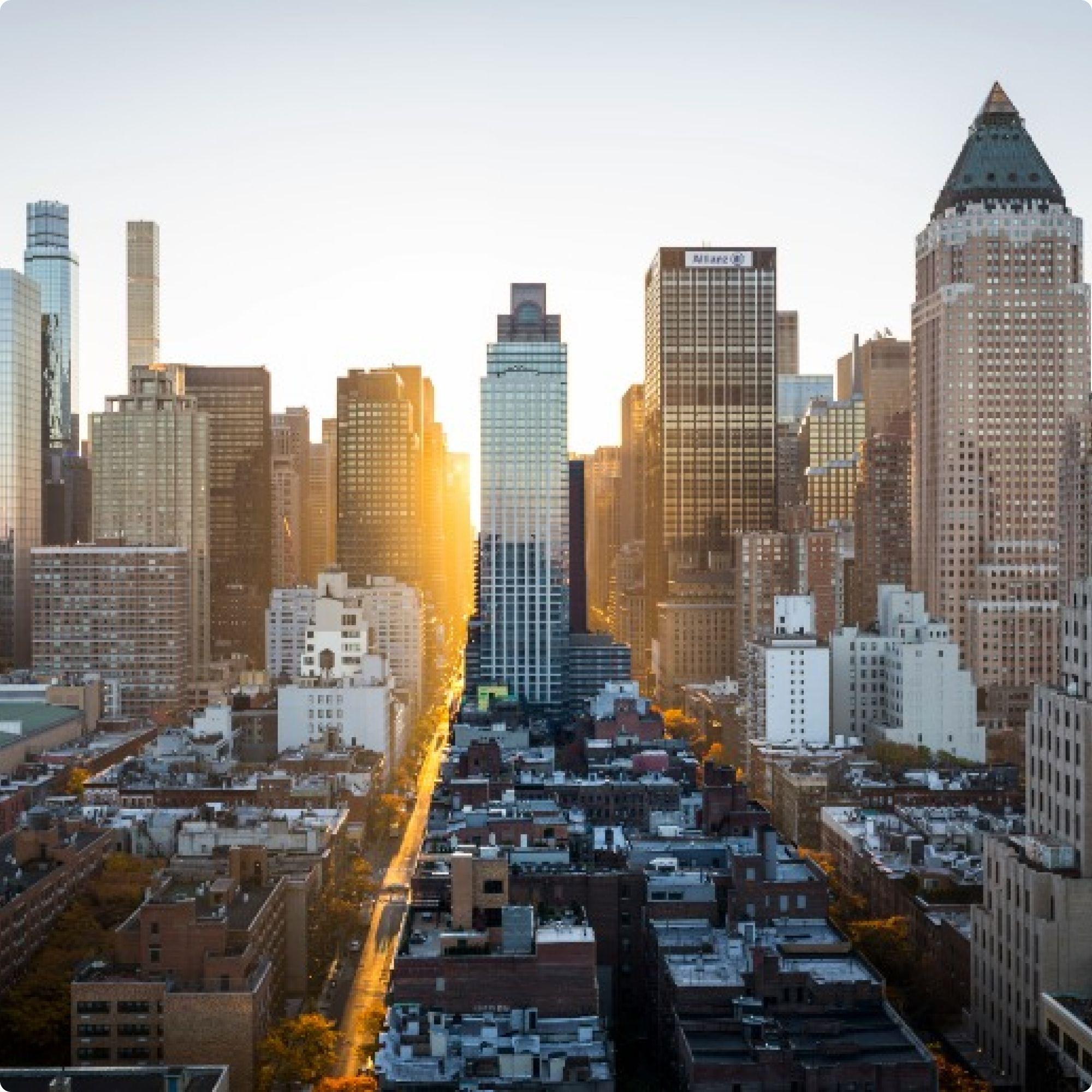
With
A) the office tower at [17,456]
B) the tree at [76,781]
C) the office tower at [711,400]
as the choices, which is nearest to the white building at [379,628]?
the office tower at [17,456]

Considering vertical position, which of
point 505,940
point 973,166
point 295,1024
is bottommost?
point 295,1024

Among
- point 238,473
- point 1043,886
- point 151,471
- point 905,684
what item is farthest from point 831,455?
point 1043,886

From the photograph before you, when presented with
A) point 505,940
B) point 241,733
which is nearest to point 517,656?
point 241,733

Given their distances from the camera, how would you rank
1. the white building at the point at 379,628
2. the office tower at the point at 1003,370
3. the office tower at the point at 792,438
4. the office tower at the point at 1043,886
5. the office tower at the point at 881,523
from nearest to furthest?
the office tower at the point at 1043,886
the office tower at the point at 1003,370
the white building at the point at 379,628
the office tower at the point at 881,523
the office tower at the point at 792,438

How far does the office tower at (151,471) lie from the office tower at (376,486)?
1437 inches

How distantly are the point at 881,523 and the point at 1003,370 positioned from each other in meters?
23.5

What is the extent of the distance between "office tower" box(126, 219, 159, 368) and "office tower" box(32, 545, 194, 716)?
276 ft

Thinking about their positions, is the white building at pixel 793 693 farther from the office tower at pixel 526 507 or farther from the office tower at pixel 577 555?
the office tower at pixel 577 555

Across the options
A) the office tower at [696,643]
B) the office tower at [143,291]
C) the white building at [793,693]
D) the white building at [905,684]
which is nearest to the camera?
the white building at [905,684]

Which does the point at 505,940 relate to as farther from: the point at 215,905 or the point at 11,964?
the point at 11,964

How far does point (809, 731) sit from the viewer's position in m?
85.9

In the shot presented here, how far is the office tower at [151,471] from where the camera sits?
134m

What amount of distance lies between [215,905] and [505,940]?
1041 centimetres

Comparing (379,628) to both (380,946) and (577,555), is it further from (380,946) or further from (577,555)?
(380,946)
